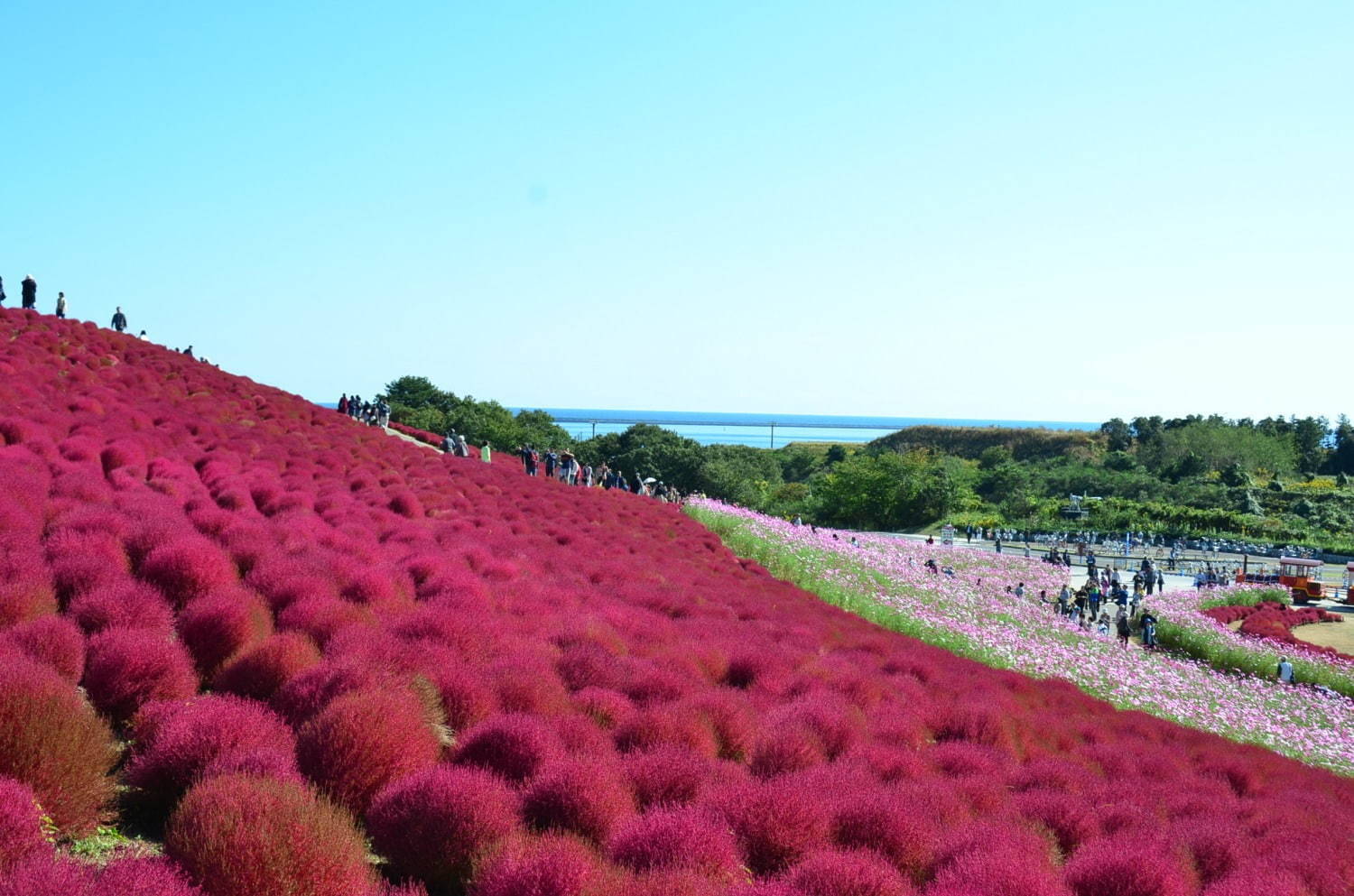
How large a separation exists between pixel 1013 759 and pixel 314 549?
545 cm

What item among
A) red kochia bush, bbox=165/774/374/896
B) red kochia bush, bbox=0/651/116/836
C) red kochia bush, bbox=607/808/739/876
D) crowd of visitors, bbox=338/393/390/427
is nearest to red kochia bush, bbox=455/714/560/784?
red kochia bush, bbox=607/808/739/876

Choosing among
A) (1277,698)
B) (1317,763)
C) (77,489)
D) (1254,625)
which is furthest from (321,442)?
(1254,625)

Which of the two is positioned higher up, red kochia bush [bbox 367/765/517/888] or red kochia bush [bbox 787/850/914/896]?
red kochia bush [bbox 367/765/517/888]

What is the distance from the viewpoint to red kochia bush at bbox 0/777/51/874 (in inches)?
104

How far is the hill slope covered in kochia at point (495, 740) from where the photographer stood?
10.8 ft

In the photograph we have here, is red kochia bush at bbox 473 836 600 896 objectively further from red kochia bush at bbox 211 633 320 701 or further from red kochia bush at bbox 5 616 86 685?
red kochia bush at bbox 5 616 86 685

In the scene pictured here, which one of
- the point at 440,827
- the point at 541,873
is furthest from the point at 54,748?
the point at 541,873

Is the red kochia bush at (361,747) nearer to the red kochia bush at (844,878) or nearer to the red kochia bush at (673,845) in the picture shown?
the red kochia bush at (673,845)

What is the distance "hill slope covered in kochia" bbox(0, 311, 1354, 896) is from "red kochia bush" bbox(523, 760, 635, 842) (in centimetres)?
2

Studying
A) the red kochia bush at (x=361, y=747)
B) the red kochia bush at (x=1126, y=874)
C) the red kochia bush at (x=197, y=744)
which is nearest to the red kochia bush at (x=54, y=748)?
the red kochia bush at (x=197, y=744)

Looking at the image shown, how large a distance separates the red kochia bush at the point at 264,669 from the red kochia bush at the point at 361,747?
2.34 feet

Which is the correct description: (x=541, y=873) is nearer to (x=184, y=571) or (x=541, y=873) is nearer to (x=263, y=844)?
(x=263, y=844)

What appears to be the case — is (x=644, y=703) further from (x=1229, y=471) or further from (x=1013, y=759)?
(x=1229, y=471)

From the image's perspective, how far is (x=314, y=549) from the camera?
7.14m
